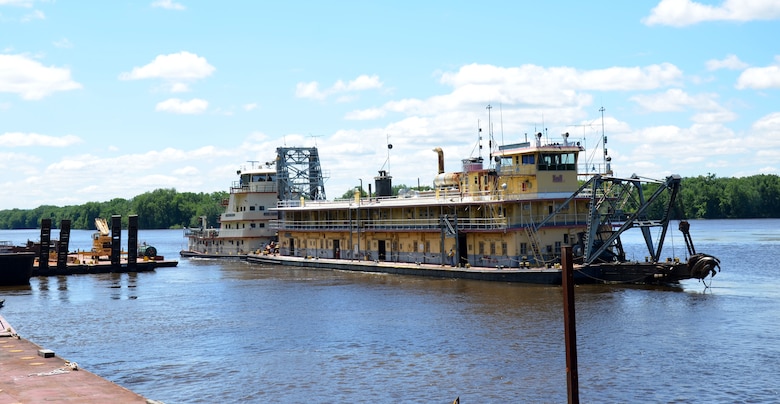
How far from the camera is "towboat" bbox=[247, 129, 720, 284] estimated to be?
166 ft

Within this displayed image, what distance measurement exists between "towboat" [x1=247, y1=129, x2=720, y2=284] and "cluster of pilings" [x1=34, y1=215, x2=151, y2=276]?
58.1 ft

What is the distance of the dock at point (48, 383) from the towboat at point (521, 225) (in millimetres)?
31337

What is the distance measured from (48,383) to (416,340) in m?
15.8

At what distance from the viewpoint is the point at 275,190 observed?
294 ft

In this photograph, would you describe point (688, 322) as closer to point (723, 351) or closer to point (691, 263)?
point (723, 351)

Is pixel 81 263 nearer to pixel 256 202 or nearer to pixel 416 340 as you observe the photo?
pixel 256 202

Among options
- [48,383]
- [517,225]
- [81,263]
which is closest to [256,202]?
[81,263]

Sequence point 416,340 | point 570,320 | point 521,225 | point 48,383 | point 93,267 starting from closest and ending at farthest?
1. point 570,320
2. point 48,383
3. point 416,340
4. point 521,225
5. point 93,267

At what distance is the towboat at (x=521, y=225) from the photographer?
5069 centimetres

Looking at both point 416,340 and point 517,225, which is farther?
point 517,225

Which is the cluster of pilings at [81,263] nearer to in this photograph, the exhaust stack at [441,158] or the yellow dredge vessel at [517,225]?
the yellow dredge vessel at [517,225]

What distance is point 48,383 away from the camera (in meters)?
23.9

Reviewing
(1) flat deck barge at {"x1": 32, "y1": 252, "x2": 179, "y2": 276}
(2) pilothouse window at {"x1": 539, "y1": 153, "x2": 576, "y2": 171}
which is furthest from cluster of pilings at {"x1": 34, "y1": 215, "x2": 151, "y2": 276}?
(2) pilothouse window at {"x1": 539, "y1": 153, "x2": 576, "y2": 171}

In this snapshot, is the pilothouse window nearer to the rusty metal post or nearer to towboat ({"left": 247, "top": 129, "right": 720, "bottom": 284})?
towboat ({"left": 247, "top": 129, "right": 720, "bottom": 284})
